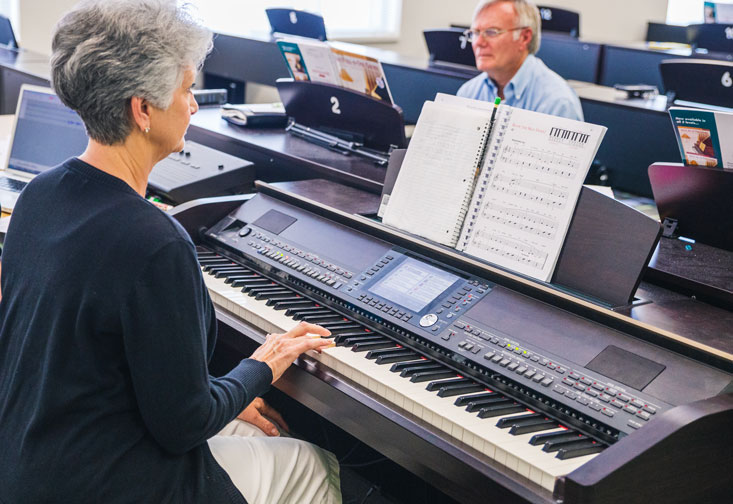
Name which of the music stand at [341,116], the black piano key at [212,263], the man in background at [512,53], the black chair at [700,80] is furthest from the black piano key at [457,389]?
the black chair at [700,80]

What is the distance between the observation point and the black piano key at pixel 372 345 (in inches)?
65.2

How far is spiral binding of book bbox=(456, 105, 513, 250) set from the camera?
1.72 m

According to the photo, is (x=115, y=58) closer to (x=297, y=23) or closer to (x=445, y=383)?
(x=445, y=383)

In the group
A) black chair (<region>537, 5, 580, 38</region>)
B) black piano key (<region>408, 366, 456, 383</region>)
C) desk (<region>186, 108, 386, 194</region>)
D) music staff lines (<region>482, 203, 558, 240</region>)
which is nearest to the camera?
black piano key (<region>408, 366, 456, 383</region>)

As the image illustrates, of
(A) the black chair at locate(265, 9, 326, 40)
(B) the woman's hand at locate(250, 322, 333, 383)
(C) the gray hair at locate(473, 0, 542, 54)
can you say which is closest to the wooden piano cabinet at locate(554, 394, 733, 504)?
(B) the woman's hand at locate(250, 322, 333, 383)

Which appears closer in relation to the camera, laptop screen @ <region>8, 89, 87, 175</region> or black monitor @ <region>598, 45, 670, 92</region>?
laptop screen @ <region>8, 89, 87, 175</region>

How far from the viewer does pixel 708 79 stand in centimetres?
397

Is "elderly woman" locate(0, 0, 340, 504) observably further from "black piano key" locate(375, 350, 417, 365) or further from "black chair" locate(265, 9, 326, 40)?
"black chair" locate(265, 9, 326, 40)

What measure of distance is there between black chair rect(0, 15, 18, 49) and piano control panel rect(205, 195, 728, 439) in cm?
284

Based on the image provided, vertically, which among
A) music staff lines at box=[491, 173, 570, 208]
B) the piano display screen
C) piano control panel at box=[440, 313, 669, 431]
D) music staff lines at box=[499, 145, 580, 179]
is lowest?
piano control panel at box=[440, 313, 669, 431]

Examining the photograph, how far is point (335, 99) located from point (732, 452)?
180 cm

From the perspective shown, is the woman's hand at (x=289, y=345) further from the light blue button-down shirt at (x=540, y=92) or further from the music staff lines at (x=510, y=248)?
the light blue button-down shirt at (x=540, y=92)

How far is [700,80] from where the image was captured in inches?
158

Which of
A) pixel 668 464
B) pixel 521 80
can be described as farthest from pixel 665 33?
pixel 668 464
